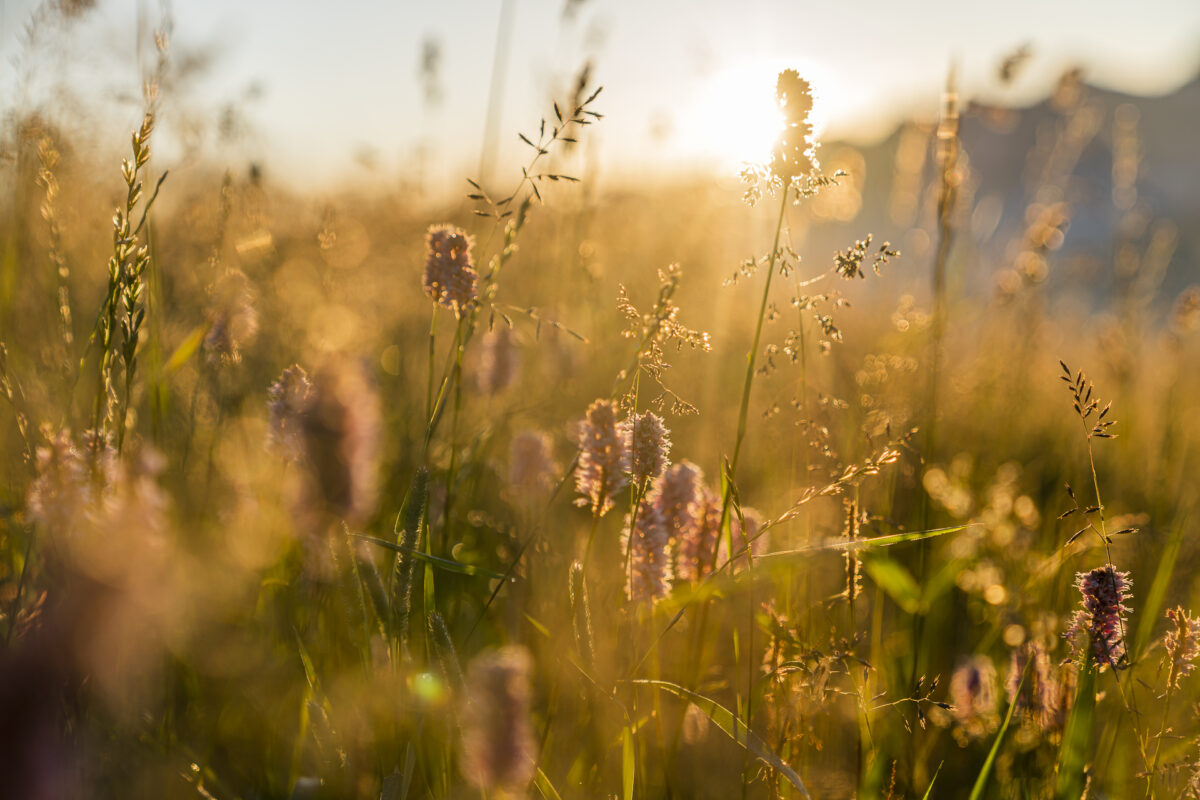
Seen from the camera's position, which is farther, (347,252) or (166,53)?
(347,252)

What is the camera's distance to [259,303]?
3.69 metres

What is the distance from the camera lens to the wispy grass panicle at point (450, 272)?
63.2 inches

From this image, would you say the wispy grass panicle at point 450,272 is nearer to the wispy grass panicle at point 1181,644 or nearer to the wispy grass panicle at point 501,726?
the wispy grass panicle at point 501,726

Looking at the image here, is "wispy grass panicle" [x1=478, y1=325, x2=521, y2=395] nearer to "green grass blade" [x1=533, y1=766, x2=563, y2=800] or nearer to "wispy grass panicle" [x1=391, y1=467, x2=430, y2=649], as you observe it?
"wispy grass panicle" [x1=391, y1=467, x2=430, y2=649]

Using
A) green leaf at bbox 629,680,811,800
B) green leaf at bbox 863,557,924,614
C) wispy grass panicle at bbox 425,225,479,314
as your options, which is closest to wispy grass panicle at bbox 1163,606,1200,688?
green leaf at bbox 863,557,924,614

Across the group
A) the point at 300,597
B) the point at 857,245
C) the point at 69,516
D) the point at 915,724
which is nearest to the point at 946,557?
the point at 915,724

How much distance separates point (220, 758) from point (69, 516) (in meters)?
0.61

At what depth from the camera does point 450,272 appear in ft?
5.37

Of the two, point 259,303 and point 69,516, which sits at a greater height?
point 259,303

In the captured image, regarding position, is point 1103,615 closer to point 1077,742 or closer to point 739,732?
point 1077,742

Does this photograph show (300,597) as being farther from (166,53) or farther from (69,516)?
(166,53)

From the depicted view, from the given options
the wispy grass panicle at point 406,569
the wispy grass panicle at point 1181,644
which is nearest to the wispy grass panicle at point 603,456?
the wispy grass panicle at point 406,569

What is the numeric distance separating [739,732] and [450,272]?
1005 mm

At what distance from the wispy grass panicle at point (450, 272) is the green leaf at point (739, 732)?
2.66ft
